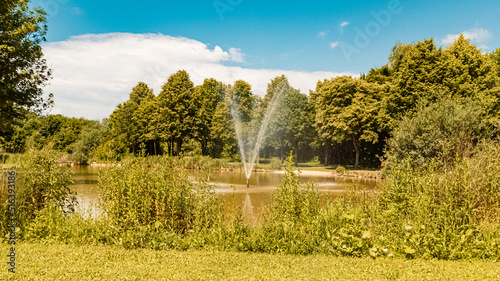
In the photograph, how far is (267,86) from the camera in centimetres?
5219

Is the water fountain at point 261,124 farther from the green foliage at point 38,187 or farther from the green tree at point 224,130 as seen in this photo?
the green foliage at point 38,187

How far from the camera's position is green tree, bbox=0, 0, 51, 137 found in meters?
15.8

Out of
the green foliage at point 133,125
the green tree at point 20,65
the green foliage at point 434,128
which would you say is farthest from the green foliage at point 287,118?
the green tree at point 20,65

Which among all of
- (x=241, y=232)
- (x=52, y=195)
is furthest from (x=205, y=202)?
(x=52, y=195)

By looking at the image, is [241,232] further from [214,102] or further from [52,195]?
[214,102]

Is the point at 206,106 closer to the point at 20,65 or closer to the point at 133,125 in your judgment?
the point at 133,125

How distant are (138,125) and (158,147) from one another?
756cm

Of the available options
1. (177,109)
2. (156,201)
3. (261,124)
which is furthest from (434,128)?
(177,109)

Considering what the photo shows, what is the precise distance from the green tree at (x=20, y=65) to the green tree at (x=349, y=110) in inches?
1167

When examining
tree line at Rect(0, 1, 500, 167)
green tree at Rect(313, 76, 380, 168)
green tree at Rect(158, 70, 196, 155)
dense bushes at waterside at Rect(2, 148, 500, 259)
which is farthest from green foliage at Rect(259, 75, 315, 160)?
dense bushes at waterside at Rect(2, 148, 500, 259)

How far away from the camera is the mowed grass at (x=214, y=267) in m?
5.27

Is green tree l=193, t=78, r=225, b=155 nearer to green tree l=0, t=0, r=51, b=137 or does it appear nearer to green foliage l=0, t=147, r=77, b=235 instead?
green tree l=0, t=0, r=51, b=137

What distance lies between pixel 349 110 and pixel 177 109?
22.4 m

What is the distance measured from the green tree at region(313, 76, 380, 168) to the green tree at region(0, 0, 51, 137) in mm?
29639
